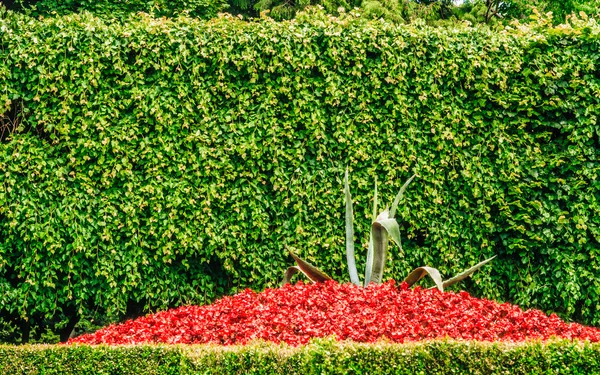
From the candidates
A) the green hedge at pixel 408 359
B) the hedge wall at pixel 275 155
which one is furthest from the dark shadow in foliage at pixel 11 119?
the green hedge at pixel 408 359

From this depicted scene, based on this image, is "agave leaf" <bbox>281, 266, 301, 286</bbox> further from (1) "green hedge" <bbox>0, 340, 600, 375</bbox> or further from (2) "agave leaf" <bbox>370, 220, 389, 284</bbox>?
(1) "green hedge" <bbox>0, 340, 600, 375</bbox>

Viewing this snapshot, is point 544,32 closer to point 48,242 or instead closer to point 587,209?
point 587,209

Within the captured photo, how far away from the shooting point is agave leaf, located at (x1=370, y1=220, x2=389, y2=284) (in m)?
7.11

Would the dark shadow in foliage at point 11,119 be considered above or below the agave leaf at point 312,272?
above

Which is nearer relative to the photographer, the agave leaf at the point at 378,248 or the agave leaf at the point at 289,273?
the agave leaf at the point at 378,248

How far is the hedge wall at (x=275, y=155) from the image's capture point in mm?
7973

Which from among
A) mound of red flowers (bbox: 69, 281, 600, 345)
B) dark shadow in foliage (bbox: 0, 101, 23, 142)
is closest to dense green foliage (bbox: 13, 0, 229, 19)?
dark shadow in foliage (bbox: 0, 101, 23, 142)

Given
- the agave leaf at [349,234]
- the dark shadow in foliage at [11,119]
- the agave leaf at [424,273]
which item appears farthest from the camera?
the dark shadow in foliage at [11,119]

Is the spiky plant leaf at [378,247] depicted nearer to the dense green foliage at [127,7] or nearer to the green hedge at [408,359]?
the green hedge at [408,359]

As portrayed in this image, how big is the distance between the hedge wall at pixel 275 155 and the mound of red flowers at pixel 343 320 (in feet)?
3.87

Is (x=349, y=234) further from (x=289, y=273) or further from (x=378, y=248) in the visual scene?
(x=289, y=273)

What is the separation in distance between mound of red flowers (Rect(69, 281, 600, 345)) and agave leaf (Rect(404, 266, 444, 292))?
108mm

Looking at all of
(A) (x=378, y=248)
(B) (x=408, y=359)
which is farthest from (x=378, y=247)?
(B) (x=408, y=359)

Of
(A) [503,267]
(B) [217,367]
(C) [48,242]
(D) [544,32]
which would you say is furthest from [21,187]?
(D) [544,32]
